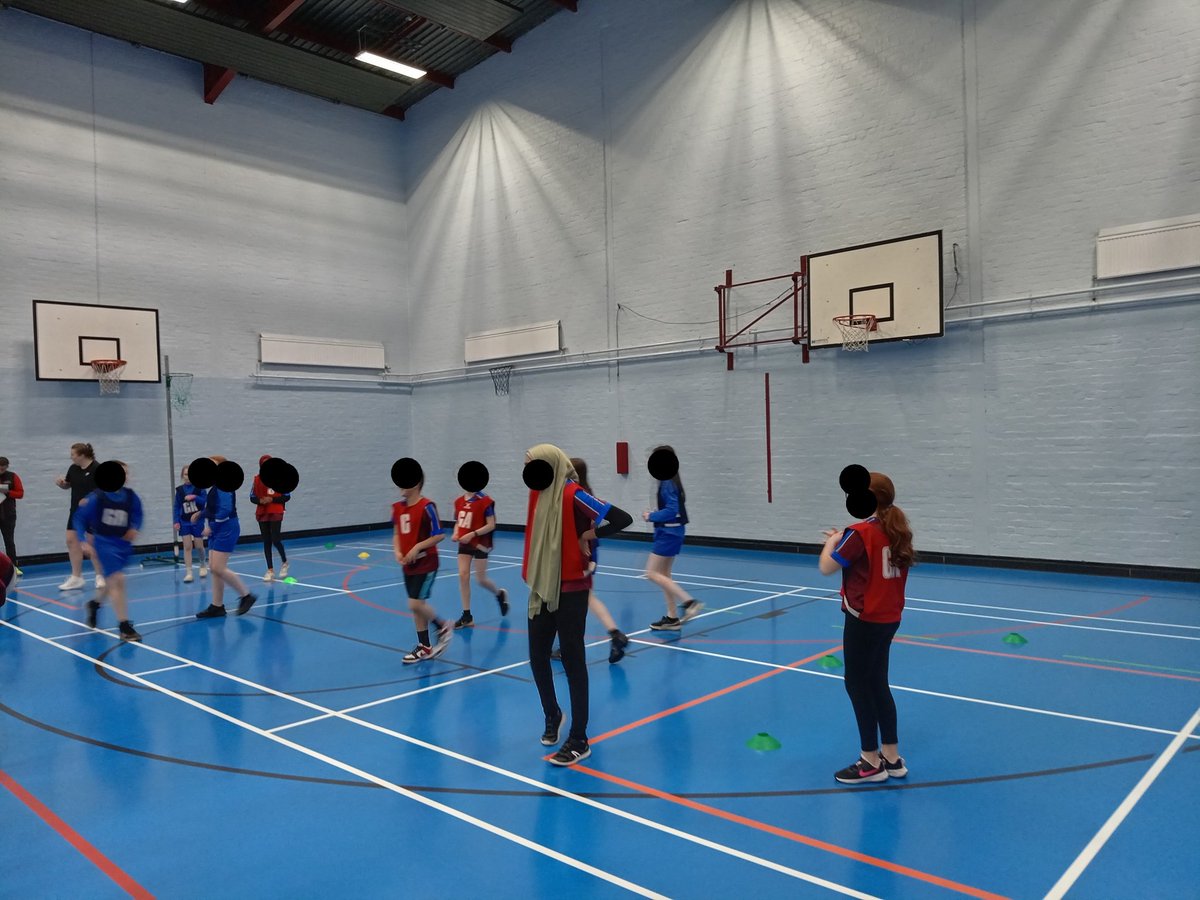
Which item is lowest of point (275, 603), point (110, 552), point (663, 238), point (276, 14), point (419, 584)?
point (275, 603)

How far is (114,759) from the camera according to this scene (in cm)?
543

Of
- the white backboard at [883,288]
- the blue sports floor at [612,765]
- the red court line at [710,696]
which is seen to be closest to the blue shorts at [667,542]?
the blue sports floor at [612,765]

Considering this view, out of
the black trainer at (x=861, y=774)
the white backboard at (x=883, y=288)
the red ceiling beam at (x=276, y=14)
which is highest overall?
the red ceiling beam at (x=276, y=14)

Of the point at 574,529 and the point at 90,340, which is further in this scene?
the point at 90,340

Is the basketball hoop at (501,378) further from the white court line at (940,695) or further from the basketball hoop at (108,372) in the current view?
the white court line at (940,695)

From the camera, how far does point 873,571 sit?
15.0 feet

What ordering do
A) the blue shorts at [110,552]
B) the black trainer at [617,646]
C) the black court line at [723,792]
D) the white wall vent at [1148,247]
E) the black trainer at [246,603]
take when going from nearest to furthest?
the black court line at [723,792]
the black trainer at [617,646]
the blue shorts at [110,552]
the black trainer at [246,603]
the white wall vent at [1148,247]

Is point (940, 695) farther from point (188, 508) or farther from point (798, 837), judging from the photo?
point (188, 508)

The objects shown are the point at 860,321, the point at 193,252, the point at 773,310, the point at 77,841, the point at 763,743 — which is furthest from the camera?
the point at 193,252

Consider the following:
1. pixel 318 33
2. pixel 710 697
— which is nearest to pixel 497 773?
pixel 710 697

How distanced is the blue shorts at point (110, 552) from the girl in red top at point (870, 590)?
708cm

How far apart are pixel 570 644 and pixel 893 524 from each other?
2.07 meters

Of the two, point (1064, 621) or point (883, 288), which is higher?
point (883, 288)

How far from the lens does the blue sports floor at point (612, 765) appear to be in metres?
3.87
